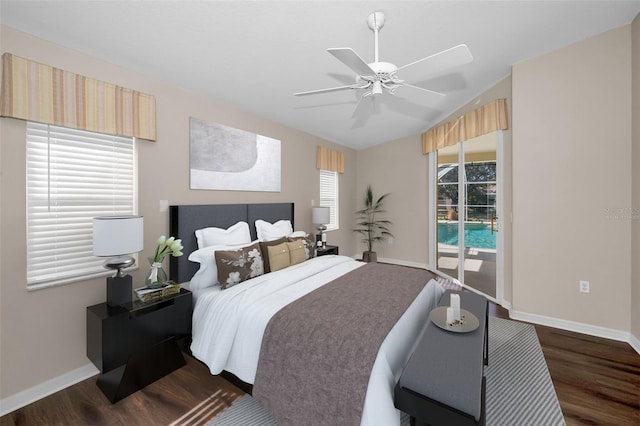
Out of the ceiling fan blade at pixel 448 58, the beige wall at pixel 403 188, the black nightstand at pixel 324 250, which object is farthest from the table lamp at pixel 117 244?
the beige wall at pixel 403 188

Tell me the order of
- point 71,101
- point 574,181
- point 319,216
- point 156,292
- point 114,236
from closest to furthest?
point 114,236 → point 71,101 → point 156,292 → point 574,181 → point 319,216

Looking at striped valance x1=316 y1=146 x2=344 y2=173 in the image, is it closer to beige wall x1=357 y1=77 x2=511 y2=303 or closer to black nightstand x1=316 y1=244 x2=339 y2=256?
beige wall x1=357 y1=77 x2=511 y2=303

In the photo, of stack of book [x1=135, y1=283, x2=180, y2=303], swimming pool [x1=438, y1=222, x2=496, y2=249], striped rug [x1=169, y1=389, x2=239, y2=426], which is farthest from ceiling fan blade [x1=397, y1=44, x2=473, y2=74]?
swimming pool [x1=438, y1=222, x2=496, y2=249]

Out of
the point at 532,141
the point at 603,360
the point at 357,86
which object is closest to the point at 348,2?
the point at 357,86

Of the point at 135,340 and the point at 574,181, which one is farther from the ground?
the point at 574,181

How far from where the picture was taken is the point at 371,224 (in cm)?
575

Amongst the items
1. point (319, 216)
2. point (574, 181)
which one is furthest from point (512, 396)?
point (319, 216)

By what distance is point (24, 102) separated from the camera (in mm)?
1817

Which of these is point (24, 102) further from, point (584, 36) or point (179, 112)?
point (584, 36)

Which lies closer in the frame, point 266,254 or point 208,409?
point 208,409

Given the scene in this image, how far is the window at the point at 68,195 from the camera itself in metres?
1.92

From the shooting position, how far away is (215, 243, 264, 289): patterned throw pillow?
2354 millimetres

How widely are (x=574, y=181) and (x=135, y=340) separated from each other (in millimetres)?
4170

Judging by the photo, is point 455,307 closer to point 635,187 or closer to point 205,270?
point 205,270
